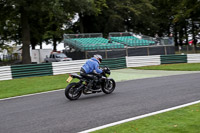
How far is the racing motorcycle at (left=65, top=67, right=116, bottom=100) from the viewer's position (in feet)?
30.6

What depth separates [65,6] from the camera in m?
26.2

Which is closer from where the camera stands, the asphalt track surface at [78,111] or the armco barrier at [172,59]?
the asphalt track surface at [78,111]

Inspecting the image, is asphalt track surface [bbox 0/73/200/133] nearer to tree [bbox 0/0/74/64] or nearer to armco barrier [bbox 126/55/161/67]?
armco barrier [bbox 126/55/161/67]

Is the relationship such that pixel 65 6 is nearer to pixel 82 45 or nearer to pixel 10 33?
pixel 82 45

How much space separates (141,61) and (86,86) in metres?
15.1

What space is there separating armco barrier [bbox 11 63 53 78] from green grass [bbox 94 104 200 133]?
47.4 ft

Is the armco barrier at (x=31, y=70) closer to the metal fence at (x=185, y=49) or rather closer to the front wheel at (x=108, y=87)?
the front wheel at (x=108, y=87)

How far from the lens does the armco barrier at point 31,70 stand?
19.0 metres

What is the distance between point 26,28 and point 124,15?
2074 cm

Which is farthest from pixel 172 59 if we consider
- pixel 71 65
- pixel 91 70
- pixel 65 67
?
pixel 91 70

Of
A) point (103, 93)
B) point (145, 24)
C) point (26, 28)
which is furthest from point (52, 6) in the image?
point (145, 24)

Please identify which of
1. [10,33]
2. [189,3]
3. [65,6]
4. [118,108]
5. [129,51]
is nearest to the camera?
[118,108]

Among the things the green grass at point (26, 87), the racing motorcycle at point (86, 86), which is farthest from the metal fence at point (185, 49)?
the racing motorcycle at point (86, 86)

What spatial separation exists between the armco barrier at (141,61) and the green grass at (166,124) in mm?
17159
